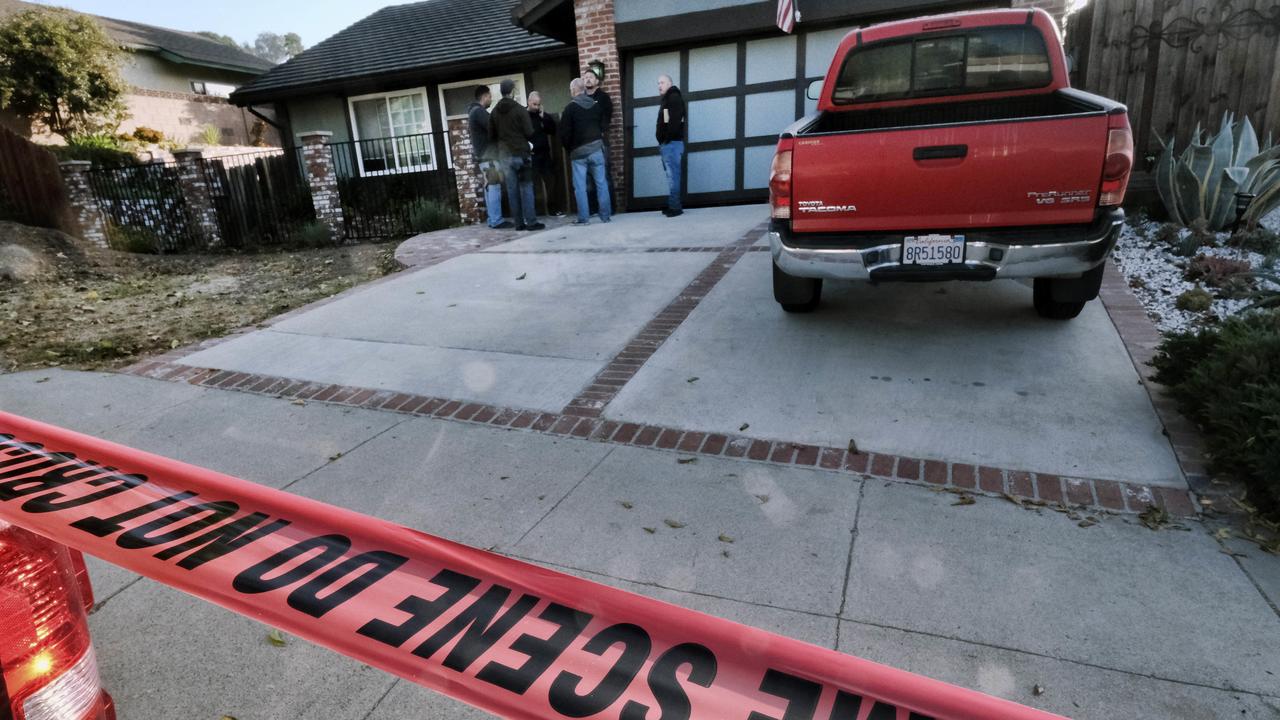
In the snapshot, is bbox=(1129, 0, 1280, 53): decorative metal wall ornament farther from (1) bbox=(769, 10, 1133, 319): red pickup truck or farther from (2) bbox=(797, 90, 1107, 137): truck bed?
(1) bbox=(769, 10, 1133, 319): red pickup truck

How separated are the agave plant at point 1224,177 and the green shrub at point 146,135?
26.5 meters

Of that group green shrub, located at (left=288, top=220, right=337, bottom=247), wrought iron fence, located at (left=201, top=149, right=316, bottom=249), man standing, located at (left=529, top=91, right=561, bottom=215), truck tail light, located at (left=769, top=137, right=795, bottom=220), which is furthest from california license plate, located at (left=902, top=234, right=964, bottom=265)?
wrought iron fence, located at (left=201, top=149, right=316, bottom=249)

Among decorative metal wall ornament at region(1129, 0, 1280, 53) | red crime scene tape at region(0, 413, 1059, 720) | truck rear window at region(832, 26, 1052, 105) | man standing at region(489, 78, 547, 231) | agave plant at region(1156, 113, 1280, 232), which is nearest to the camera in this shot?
red crime scene tape at region(0, 413, 1059, 720)

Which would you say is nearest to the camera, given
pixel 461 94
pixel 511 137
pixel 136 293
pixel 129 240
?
pixel 136 293

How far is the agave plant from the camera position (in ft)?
22.1

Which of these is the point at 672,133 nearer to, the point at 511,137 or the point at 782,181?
the point at 511,137

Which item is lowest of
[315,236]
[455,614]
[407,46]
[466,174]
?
[315,236]

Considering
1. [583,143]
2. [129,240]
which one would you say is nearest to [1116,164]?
[583,143]

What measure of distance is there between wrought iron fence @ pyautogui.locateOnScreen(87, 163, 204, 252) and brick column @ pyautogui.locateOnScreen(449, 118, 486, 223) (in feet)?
15.6

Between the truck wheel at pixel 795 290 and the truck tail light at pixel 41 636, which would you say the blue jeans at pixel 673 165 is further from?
the truck tail light at pixel 41 636

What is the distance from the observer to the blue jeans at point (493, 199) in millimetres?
11023

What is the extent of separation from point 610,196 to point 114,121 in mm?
19309

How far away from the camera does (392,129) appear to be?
16.7 meters

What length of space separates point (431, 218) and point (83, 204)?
18.5 ft
